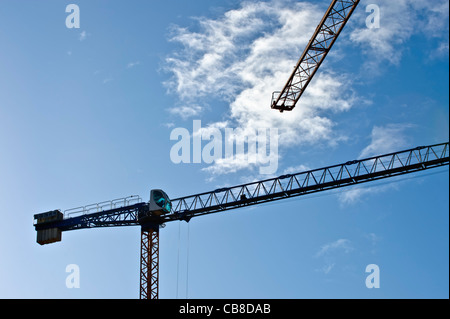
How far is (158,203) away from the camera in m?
82.1

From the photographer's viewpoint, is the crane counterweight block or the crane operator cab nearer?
the crane operator cab

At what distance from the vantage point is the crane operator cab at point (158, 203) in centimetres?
8188

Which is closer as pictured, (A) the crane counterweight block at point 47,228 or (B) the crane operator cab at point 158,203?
(B) the crane operator cab at point 158,203

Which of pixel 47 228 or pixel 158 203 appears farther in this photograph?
pixel 47 228

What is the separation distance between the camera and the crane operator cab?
8188 centimetres
